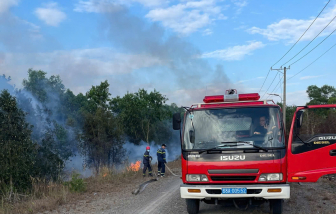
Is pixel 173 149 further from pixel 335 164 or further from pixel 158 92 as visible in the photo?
pixel 335 164

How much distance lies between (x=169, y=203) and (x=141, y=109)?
40.4 m

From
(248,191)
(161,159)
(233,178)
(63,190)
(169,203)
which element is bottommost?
(169,203)

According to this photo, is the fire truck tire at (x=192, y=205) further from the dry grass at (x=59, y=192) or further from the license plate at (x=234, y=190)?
the dry grass at (x=59, y=192)

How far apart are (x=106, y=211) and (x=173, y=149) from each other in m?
66.9

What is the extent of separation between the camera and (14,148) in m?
19.0

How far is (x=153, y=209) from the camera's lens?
8.29m

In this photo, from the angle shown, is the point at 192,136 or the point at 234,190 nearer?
the point at 234,190

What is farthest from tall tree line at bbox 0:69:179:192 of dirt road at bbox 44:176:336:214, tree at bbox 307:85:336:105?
tree at bbox 307:85:336:105

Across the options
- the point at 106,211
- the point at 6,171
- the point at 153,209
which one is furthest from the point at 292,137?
the point at 6,171

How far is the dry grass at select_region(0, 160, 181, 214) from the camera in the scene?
8.95 m

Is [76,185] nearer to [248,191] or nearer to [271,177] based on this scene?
[248,191]

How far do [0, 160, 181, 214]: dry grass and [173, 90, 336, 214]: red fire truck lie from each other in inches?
184

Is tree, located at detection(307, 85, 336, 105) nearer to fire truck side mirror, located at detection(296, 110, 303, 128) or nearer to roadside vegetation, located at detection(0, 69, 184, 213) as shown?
roadside vegetation, located at detection(0, 69, 184, 213)

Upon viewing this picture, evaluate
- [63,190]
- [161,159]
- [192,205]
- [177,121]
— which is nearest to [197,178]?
[192,205]
